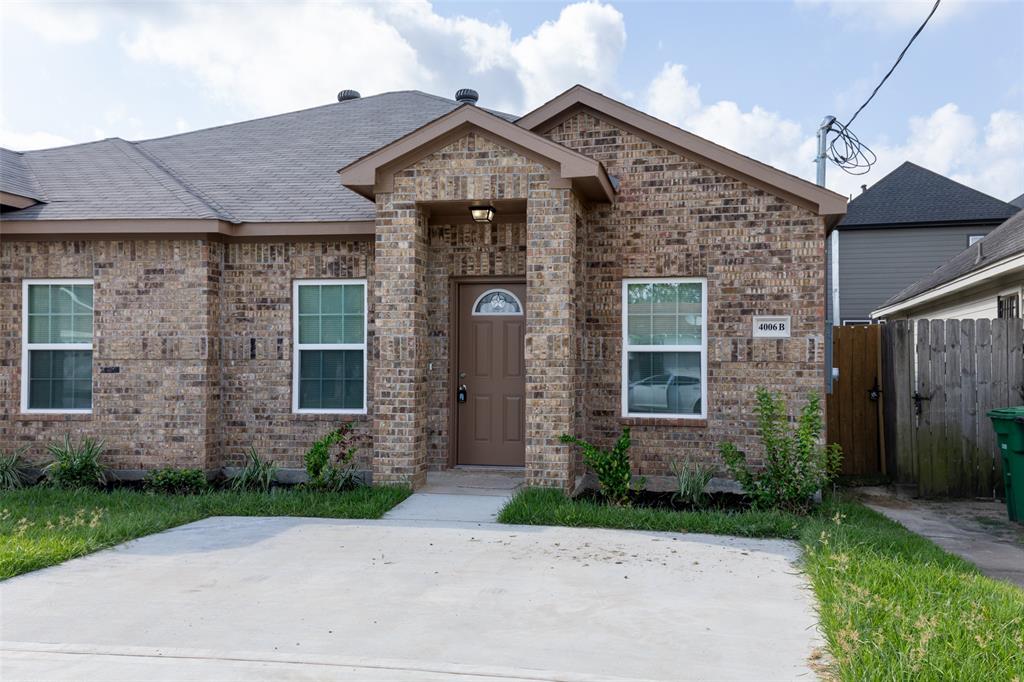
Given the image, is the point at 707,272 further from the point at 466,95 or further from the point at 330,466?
the point at 466,95

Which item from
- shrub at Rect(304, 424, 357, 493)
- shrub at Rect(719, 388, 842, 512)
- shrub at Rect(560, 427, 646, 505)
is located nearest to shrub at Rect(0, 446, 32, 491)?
shrub at Rect(304, 424, 357, 493)

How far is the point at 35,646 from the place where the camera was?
4.45m

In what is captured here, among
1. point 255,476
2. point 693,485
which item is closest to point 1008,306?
point 693,485

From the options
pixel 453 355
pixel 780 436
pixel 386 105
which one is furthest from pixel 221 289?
pixel 780 436

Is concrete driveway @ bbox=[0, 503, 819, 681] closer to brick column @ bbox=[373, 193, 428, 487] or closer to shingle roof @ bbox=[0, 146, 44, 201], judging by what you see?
brick column @ bbox=[373, 193, 428, 487]

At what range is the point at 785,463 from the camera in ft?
27.1

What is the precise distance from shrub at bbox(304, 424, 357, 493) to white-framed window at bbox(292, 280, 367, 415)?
1.83 ft

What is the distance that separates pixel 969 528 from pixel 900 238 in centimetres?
1800

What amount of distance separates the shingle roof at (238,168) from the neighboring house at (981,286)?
829cm

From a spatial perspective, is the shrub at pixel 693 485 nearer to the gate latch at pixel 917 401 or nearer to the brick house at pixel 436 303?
the brick house at pixel 436 303

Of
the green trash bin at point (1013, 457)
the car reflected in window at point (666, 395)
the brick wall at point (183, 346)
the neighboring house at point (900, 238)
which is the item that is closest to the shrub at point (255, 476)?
the brick wall at point (183, 346)

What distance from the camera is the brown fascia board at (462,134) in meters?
8.52

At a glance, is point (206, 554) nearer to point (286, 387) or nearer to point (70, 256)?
point (286, 387)

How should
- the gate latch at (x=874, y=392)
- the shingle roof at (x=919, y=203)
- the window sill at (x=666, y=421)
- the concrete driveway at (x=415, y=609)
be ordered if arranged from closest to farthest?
the concrete driveway at (x=415, y=609)
the window sill at (x=666, y=421)
the gate latch at (x=874, y=392)
the shingle roof at (x=919, y=203)
